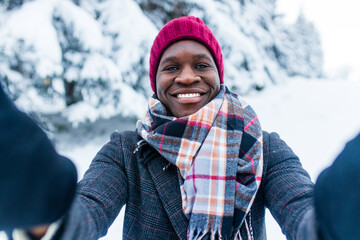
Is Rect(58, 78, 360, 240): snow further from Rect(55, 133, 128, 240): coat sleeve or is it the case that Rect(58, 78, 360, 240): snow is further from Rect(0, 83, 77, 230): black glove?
Rect(0, 83, 77, 230): black glove

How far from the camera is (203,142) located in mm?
1279

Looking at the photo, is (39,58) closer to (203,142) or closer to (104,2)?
(104,2)

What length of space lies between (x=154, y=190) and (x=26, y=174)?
79 centimetres

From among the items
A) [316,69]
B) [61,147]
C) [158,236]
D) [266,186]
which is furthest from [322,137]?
[316,69]

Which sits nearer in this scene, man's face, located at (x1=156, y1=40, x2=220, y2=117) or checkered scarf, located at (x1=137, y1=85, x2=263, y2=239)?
checkered scarf, located at (x1=137, y1=85, x2=263, y2=239)

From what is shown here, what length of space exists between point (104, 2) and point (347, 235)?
5.63 meters

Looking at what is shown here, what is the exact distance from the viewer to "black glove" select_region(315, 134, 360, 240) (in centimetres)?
50

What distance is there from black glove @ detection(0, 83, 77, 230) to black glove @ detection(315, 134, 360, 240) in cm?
64

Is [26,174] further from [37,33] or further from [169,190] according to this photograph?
[37,33]

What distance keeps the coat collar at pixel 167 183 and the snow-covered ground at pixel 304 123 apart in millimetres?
1947

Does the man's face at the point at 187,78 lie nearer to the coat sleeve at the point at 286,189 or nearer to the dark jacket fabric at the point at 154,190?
the dark jacket fabric at the point at 154,190

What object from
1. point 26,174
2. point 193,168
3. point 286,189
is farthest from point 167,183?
point 26,174

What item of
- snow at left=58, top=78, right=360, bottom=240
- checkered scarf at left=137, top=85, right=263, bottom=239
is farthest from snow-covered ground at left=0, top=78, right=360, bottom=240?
checkered scarf at left=137, top=85, right=263, bottom=239

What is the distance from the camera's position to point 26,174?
0.49 meters
